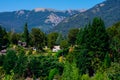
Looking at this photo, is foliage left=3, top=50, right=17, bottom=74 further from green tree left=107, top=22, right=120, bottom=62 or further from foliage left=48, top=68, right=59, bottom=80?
green tree left=107, top=22, right=120, bottom=62

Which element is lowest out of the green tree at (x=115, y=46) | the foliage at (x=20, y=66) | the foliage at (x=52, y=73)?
the foliage at (x=52, y=73)

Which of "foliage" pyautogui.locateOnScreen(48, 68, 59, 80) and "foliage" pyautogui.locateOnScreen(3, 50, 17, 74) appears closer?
"foliage" pyautogui.locateOnScreen(48, 68, 59, 80)

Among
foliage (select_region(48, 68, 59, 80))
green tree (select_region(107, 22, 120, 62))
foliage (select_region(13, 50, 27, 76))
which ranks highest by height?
green tree (select_region(107, 22, 120, 62))

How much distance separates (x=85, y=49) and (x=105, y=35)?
5.47 metres

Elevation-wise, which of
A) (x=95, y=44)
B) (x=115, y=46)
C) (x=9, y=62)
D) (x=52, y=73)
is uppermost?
(x=95, y=44)

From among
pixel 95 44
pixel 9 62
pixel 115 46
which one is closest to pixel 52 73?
pixel 95 44

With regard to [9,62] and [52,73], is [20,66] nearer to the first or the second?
[52,73]

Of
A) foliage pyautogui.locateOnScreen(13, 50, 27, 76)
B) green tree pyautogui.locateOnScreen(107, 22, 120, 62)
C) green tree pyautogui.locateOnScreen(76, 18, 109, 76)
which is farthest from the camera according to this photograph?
green tree pyautogui.locateOnScreen(107, 22, 120, 62)

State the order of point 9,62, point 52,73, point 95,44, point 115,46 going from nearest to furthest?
point 52,73
point 95,44
point 9,62
point 115,46

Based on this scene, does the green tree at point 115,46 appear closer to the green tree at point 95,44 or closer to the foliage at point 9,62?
the green tree at point 95,44

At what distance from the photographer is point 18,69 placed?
2830 inches

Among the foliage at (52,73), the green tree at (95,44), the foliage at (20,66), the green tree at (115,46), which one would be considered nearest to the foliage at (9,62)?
the foliage at (20,66)

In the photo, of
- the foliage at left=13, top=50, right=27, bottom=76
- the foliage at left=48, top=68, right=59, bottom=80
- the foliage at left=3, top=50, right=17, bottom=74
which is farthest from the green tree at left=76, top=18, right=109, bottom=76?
the foliage at left=3, top=50, right=17, bottom=74

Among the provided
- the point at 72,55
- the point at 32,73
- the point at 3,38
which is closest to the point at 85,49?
the point at 72,55
